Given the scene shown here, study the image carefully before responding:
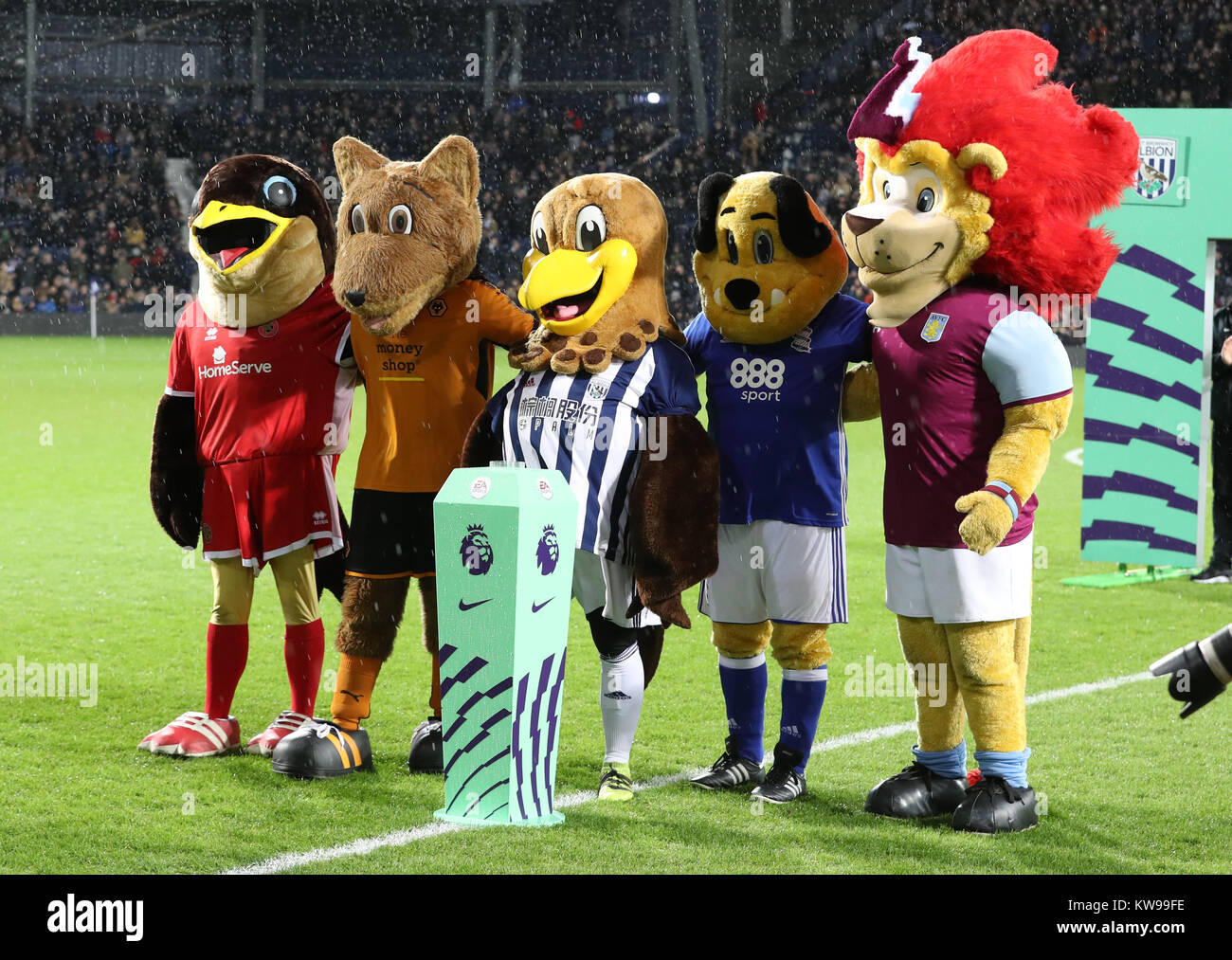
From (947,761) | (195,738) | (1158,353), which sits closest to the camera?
(947,761)

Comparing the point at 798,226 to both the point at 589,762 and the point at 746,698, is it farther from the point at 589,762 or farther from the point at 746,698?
the point at 589,762

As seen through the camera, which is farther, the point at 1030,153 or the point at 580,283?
the point at 580,283

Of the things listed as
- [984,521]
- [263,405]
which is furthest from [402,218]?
[984,521]

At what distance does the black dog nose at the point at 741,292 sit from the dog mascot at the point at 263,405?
1.17 meters

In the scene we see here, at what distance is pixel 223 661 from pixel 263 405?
31.8 inches

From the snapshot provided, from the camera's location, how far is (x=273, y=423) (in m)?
4.34

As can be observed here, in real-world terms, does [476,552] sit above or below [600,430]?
below

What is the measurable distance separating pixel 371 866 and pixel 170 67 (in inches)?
1033

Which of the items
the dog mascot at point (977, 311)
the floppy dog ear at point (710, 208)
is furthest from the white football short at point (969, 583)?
the floppy dog ear at point (710, 208)

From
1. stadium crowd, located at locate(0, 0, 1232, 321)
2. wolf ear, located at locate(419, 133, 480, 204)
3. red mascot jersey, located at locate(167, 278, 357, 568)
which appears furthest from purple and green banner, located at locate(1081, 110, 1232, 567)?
stadium crowd, located at locate(0, 0, 1232, 321)

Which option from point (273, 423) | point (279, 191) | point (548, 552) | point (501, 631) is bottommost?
point (501, 631)

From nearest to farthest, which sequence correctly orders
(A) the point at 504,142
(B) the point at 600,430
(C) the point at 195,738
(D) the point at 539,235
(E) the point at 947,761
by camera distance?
(B) the point at 600,430 < (E) the point at 947,761 < (D) the point at 539,235 < (C) the point at 195,738 < (A) the point at 504,142

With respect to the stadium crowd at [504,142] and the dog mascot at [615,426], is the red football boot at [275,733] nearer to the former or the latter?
the dog mascot at [615,426]

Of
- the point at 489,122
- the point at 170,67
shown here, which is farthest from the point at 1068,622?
the point at 170,67
